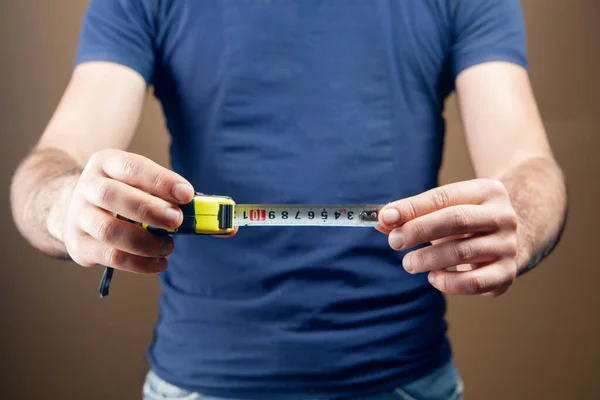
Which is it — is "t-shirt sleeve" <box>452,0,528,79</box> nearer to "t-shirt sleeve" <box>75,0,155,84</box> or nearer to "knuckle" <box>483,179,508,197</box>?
"knuckle" <box>483,179,508,197</box>

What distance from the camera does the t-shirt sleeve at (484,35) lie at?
77 centimetres

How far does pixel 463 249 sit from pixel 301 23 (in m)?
0.44

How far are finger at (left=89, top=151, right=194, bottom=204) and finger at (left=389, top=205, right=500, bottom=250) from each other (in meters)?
0.22

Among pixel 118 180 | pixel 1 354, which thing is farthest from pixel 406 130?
pixel 1 354

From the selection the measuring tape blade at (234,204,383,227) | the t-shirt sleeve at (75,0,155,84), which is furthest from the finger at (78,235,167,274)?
the t-shirt sleeve at (75,0,155,84)

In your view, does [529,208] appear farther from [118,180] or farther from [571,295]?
[571,295]

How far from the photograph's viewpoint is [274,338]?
69 centimetres

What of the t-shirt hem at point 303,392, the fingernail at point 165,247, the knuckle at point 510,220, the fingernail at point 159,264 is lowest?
the t-shirt hem at point 303,392

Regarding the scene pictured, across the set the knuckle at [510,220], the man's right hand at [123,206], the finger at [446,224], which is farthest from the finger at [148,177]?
the knuckle at [510,220]

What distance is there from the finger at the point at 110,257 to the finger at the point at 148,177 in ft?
0.24

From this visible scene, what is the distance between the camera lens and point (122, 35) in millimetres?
750

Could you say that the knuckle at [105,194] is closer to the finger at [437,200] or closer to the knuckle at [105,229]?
the knuckle at [105,229]

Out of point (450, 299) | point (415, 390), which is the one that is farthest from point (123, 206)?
point (450, 299)

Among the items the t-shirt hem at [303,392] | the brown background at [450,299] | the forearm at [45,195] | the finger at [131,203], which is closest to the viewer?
the finger at [131,203]
